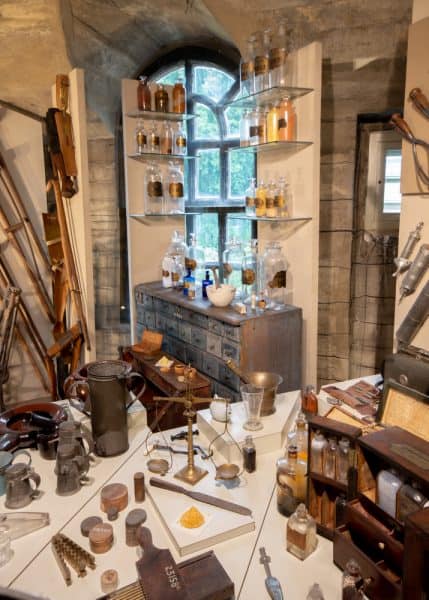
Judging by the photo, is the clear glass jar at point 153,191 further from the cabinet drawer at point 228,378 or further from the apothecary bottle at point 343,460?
the apothecary bottle at point 343,460

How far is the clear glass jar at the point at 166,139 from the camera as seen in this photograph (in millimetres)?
3360

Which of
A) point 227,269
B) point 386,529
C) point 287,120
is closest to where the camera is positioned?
point 386,529

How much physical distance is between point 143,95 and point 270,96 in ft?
3.14

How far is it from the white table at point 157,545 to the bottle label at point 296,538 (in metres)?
0.03

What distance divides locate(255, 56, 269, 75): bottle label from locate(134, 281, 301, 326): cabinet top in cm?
124

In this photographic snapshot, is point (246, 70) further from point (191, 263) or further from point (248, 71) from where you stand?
point (191, 263)

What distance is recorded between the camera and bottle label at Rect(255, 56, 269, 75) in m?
2.62

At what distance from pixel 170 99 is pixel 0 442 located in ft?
8.18

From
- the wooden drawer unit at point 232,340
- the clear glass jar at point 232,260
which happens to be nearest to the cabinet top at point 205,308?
the wooden drawer unit at point 232,340

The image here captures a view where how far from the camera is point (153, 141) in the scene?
10.8ft

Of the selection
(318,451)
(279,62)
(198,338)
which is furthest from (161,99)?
(318,451)

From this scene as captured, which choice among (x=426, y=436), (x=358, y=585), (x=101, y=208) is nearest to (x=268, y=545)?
(x=358, y=585)

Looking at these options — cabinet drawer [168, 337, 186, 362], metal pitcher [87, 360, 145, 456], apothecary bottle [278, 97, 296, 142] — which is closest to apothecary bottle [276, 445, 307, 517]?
metal pitcher [87, 360, 145, 456]

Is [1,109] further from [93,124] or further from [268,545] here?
[268,545]
